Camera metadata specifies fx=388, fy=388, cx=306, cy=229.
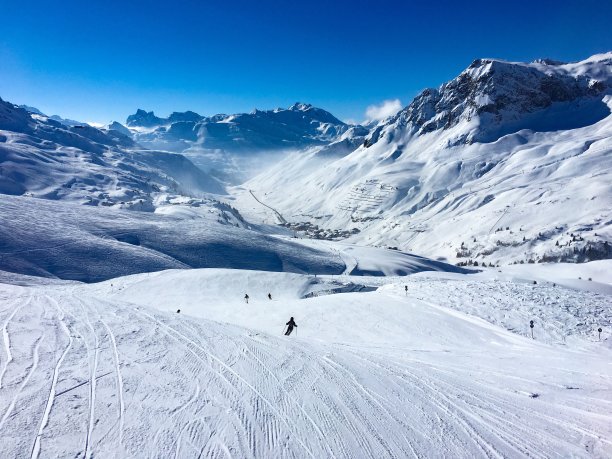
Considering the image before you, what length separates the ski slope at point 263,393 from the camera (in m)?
6.93

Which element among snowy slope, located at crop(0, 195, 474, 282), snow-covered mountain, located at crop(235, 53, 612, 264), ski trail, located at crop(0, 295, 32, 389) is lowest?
snowy slope, located at crop(0, 195, 474, 282)

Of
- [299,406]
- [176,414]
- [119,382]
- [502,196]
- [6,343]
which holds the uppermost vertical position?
[502,196]

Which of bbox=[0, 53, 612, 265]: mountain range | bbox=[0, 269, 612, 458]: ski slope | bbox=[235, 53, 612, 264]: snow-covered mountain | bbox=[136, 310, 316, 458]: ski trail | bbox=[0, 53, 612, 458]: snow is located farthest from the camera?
bbox=[0, 53, 612, 265]: mountain range

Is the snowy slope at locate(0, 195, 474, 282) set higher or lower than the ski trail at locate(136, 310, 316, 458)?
lower

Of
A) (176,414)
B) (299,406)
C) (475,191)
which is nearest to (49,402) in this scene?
(176,414)

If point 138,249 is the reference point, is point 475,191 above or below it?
above

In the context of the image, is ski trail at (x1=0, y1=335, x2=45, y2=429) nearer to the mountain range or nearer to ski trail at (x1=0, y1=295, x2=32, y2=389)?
ski trail at (x1=0, y1=295, x2=32, y2=389)

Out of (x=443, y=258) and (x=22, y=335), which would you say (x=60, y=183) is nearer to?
(x=443, y=258)

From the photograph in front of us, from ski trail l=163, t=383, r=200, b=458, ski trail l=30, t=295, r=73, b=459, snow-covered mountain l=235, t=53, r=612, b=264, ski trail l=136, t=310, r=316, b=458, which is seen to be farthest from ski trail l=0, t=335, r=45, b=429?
snow-covered mountain l=235, t=53, r=612, b=264

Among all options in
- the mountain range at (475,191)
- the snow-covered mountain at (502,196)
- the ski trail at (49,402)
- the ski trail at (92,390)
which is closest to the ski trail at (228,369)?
the ski trail at (92,390)

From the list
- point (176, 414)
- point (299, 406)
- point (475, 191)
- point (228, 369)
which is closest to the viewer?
point (176, 414)

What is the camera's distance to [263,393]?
29.9ft

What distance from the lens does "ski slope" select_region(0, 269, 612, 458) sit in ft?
22.7

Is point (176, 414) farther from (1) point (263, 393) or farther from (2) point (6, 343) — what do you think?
(2) point (6, 343)
